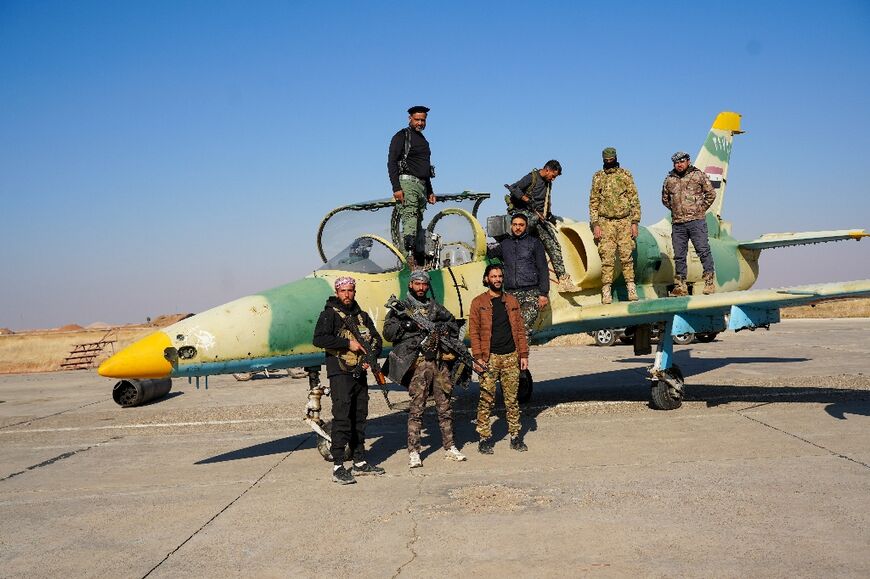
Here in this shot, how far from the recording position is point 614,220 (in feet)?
37.2

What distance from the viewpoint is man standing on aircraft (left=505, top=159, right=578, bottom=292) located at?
1059 centimetres

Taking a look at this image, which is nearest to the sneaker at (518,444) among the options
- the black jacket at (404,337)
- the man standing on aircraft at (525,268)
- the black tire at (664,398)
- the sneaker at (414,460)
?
the sneaker at (414,460)

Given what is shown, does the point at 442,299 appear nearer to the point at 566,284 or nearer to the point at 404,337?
the point at 404,337

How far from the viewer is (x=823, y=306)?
1756 inches

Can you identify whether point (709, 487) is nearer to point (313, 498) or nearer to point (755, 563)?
point (755, 563)

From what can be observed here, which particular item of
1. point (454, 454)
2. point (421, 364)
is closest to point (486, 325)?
point (421, 364)

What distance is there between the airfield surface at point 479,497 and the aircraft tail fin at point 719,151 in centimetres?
Result: 539

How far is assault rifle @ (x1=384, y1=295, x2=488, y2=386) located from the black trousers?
81 centimetres

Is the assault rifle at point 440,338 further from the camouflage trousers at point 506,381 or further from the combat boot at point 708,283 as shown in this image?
the combat boot at point 708,283

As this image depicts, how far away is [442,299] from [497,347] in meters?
1.45

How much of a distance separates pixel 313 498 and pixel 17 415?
11.5m

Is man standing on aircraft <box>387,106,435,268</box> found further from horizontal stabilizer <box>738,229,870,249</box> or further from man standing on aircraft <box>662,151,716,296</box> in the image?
horizontal stabilizer <box>738,229,870,249</box>

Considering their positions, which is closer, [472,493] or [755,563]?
[755,563]

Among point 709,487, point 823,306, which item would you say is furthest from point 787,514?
point 823,306
